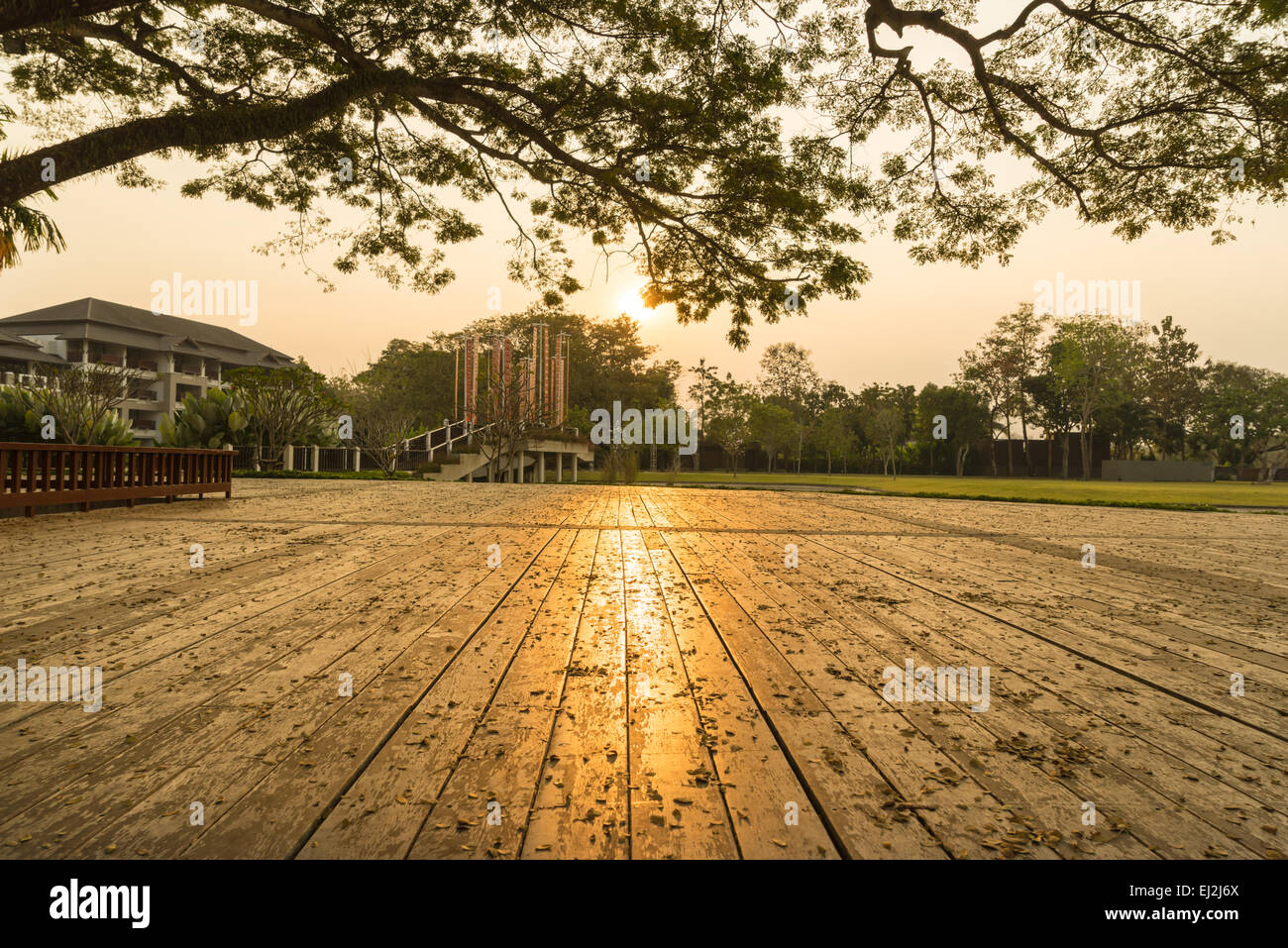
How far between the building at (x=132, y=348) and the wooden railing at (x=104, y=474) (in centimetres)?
2987

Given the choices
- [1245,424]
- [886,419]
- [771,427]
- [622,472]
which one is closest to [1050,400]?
[1245,424]

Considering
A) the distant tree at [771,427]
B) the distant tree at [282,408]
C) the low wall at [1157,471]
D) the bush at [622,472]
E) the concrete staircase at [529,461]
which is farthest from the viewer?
the distant tree at [771,427]

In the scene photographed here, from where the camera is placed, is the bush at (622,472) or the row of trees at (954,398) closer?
the bush at (622,472)

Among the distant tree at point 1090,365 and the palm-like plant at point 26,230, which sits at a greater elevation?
the distant tree at point 1090,365

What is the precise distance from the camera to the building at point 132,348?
3655 cm

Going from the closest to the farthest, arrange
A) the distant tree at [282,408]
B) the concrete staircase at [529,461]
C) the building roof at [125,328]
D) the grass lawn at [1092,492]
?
the grass lawn at [1092,492] → the distant tree at [282,408] → the concrete staircase at [529,461] → the building roof at [125,328]

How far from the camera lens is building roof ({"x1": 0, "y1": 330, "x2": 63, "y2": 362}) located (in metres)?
34.0

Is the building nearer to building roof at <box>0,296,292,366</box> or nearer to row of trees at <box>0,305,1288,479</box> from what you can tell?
building roof at <box>0,296,292,366</box>

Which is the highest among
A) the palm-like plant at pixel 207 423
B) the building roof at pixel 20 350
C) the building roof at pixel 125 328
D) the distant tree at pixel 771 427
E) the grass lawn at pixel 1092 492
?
the building roof at pixel 125 328

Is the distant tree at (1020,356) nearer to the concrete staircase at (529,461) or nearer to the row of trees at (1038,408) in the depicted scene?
the row of trees at (1038,408)

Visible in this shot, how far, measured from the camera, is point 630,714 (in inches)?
83.5

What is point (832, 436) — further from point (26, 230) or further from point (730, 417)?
point (26, 230)

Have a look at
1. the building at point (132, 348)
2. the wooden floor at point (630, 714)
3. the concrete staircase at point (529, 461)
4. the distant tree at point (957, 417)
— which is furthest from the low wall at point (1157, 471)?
the building at point (132, 348)

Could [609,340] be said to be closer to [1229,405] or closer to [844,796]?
[844,796]
